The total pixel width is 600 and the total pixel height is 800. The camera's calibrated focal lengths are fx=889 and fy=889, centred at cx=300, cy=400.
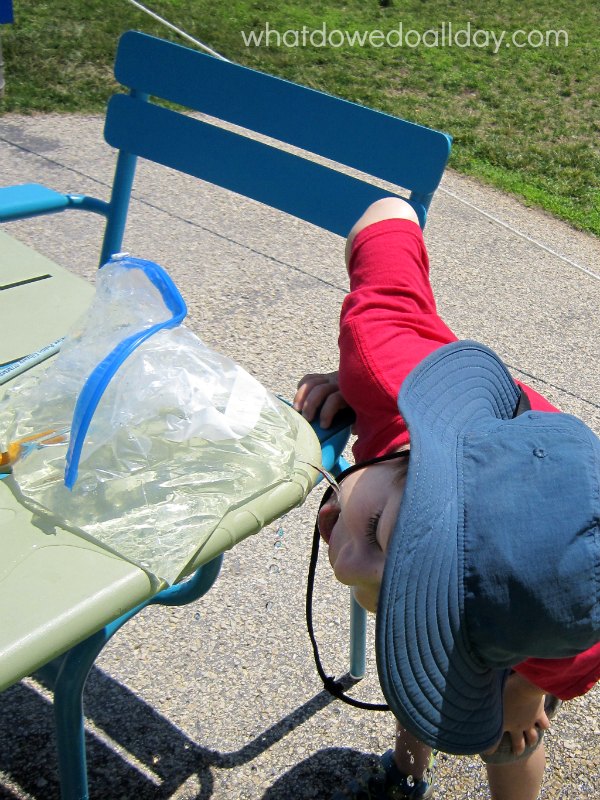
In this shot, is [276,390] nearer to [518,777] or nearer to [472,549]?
[518,777]

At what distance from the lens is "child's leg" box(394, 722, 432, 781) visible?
159 cm

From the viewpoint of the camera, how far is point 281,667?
1.88 m

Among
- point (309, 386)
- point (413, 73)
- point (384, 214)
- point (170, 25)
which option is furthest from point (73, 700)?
point (413, 73)

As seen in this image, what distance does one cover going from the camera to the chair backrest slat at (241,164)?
5.86 ft

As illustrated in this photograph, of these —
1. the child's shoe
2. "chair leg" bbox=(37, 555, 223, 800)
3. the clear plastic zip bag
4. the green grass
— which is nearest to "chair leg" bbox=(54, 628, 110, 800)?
"chair leg" bbox=(37, 555, 223, 800)

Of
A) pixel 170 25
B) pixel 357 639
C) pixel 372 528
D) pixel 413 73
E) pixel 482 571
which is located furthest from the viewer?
pixel 413 73

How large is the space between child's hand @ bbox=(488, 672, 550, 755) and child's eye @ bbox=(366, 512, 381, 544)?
1.00 ft

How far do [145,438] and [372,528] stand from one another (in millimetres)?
295

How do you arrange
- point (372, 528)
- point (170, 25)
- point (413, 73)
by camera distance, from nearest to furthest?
1. point (372, 528)
2. point (170, 25)
3. point (413, 73)

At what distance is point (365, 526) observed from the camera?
1.09 metres

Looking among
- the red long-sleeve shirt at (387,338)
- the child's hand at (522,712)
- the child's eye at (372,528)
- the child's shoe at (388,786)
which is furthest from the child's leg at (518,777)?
the child's eye at (372,528)

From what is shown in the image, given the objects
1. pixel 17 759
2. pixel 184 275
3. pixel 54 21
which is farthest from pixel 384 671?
pixel 54 21

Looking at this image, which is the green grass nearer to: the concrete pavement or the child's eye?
the concrete pavement

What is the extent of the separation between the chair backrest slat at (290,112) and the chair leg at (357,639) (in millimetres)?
795
